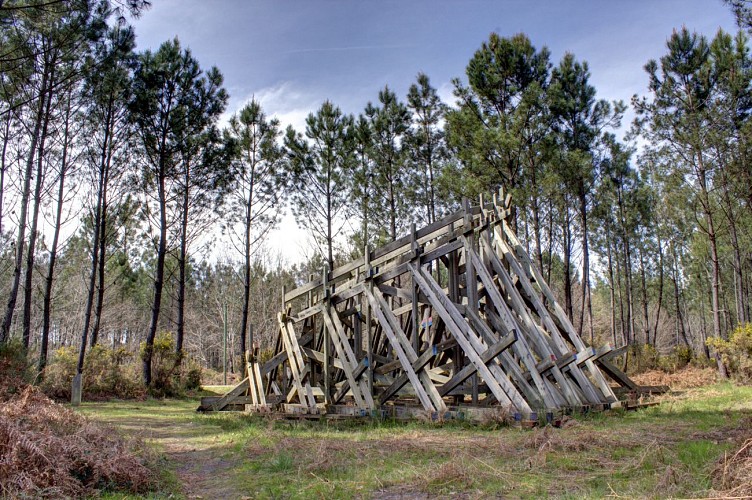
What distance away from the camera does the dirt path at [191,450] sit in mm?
5852

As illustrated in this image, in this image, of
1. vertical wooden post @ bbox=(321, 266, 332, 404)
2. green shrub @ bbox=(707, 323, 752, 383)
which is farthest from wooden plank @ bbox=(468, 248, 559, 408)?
green shrub @ bbox=(707, 323, 752, 383)

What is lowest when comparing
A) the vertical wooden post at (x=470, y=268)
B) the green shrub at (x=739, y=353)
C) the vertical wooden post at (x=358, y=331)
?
the green shrub at (x=739, y=353)

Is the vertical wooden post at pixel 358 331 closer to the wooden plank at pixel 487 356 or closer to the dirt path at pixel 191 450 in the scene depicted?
the wooden plank at pixel 487 356

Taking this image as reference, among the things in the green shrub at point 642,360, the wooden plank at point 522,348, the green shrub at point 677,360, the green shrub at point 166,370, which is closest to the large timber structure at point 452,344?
the wooden plank at point 522,348

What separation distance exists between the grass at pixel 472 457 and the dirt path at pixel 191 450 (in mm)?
27

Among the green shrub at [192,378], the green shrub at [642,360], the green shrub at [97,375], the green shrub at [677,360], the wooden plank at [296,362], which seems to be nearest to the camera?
the wooden plank at [296,362]

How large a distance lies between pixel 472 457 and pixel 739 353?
15.1m

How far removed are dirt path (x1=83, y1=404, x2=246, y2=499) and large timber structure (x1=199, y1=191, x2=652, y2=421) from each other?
5.71 ft

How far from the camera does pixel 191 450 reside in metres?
8.44

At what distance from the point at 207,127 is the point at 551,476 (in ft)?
76.2

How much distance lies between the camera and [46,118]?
1847 cm

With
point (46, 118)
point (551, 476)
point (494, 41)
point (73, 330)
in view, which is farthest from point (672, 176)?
point (73, 330)

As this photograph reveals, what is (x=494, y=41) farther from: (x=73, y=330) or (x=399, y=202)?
(x=73, y=330)

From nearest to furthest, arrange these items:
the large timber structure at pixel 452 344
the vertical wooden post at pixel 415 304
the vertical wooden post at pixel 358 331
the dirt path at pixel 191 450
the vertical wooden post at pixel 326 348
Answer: the dirt path at pixel 191 450 < the large timber structure at pixel 452 344 < the vertical wooden post at pixel 415 304 < the vertical wooden post at pixel 326 348 < the vertical wooden post at pixel 358 331
